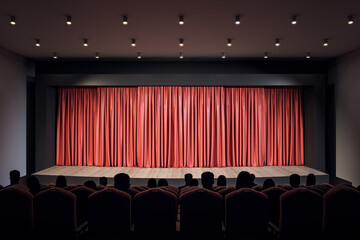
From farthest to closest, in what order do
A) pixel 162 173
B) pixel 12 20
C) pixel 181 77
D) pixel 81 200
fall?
pixel 181 77 → pixel 162 173 → pixel 12 20 → pixel 81 200

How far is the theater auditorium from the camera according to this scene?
3084mm

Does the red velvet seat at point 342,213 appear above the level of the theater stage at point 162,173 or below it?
above

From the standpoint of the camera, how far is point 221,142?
33.2 ft

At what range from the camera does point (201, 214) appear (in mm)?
3029

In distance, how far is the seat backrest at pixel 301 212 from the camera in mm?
3047

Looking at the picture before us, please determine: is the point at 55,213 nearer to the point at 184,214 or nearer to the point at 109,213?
the point at 109,213

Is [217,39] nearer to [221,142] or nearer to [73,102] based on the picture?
[221,142]

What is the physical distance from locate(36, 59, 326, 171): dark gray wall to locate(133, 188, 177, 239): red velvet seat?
6480 millimetres

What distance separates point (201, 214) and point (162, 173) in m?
5.86

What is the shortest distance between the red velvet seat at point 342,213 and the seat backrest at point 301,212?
117mm

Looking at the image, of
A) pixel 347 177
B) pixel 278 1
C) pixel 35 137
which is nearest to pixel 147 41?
pixel 278 1

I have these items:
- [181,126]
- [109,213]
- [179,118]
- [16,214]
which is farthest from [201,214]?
[179,118]

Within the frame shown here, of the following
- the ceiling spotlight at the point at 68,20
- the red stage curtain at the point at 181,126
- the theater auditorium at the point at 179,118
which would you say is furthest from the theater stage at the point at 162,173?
the ceiling spotlight at the point at 68,20

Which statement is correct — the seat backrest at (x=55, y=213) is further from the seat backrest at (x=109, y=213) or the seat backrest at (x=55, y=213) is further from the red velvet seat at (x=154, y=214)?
the red velvet seat at (x=154, y=214)
